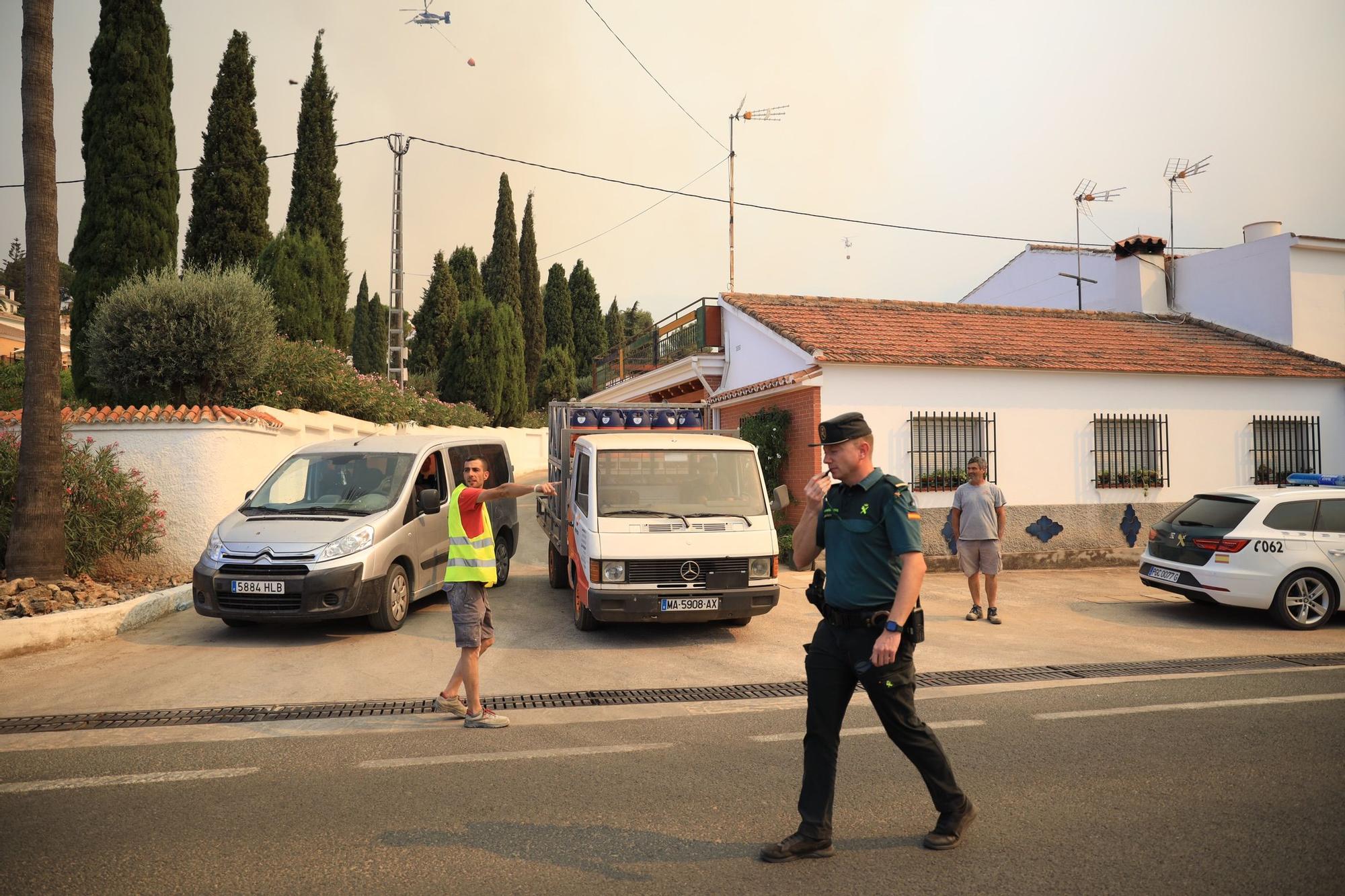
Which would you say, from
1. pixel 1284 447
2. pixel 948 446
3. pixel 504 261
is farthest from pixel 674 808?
pixel 504 261

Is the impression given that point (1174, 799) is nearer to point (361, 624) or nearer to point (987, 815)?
point (987, 815)

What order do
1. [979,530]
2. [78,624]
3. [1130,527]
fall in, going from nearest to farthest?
[78,624]
[979,530]
[1130,527]

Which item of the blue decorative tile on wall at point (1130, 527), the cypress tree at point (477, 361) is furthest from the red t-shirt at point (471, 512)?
the cypress tree at point (477, 361)

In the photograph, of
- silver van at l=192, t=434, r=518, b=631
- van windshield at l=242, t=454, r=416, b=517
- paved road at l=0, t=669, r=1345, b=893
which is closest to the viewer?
paved road at l=0, t=669, r=1345, b=893

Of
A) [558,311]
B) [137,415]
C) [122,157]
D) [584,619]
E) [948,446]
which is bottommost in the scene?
[584,619]

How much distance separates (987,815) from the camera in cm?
415

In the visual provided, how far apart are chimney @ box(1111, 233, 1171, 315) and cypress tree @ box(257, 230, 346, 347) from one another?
1995 centimetres

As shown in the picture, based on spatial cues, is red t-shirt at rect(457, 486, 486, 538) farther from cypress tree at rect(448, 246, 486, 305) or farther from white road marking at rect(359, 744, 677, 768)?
cypress tree at rect(448, 246, 486, 305)

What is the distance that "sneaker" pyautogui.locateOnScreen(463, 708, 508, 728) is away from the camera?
5.73 meters

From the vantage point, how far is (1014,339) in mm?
15945

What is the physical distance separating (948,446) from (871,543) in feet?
36.5

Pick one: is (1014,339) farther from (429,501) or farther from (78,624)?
(78,624)

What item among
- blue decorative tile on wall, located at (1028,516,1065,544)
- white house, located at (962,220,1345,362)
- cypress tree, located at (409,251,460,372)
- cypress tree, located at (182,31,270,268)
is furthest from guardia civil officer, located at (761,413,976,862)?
cypress tree, located at (409,251,460,372)

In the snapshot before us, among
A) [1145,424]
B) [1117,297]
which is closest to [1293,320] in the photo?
[1117,297]
